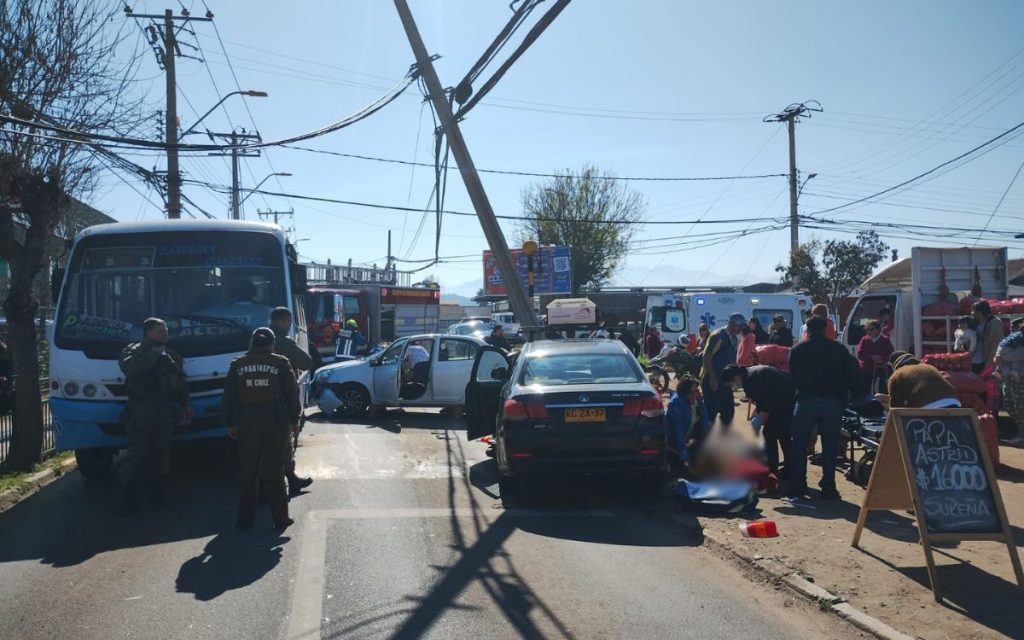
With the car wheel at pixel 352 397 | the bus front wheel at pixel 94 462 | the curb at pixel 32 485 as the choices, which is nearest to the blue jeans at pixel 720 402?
the bus front wheel at pixel 94 462

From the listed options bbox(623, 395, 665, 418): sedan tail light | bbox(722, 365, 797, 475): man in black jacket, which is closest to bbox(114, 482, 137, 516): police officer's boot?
bbox(623, 395, 665, 418): sedan tail light

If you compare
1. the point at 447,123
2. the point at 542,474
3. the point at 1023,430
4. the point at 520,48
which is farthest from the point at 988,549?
the point at 447,123

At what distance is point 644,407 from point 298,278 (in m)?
4.80

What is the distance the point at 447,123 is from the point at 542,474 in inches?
365

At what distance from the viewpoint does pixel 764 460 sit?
9.20m

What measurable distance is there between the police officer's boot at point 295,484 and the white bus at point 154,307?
993mm

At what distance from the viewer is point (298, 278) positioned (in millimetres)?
10773

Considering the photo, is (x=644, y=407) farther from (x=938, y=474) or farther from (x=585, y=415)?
(x=938, y=474)

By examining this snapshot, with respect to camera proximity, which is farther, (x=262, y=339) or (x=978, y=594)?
(x=262, y=339)

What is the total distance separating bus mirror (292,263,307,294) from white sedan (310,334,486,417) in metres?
4.96

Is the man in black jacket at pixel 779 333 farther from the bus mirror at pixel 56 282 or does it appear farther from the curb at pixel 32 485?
the curb at pixel 32 485

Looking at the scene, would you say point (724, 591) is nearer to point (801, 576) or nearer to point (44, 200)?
point (801, 576)

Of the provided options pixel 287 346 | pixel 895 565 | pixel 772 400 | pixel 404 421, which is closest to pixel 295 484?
pixel 287 346

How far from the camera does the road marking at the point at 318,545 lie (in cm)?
529
